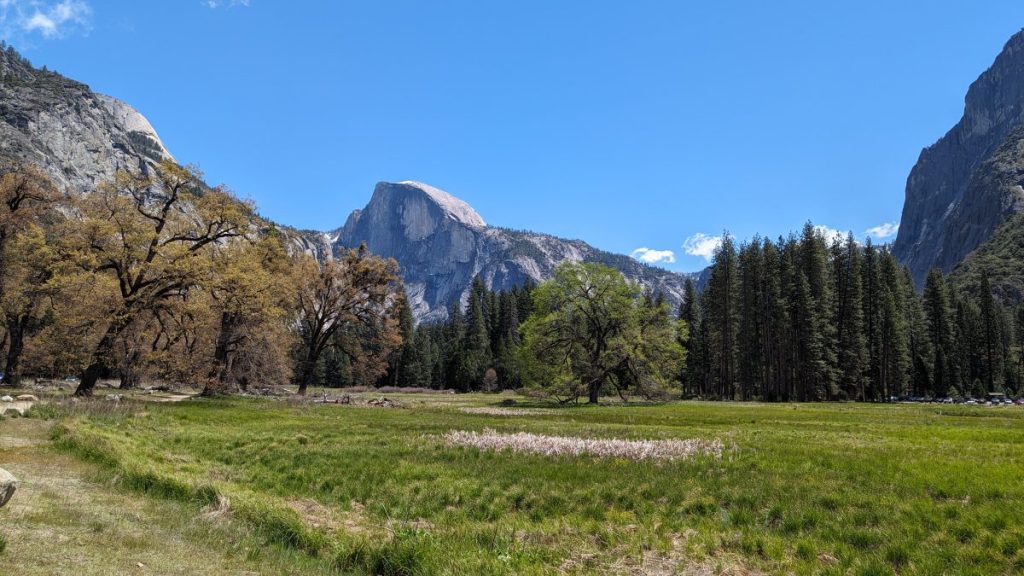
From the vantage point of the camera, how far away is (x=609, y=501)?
11.4m

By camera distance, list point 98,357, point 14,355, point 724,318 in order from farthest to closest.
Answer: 1. point 724,318
2. point 14,355
3. point 98,357

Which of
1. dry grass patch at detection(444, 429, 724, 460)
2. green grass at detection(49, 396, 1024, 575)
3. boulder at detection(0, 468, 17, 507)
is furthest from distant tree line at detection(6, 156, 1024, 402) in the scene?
boulder at detection(0, 468, 17, 507)

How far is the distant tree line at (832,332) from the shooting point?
240 ft

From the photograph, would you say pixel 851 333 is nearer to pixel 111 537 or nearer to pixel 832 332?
pixel 832 332

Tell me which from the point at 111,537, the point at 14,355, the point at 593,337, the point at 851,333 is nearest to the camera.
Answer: the point at 111,537

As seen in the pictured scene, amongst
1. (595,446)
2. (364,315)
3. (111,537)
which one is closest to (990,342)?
(364,315)

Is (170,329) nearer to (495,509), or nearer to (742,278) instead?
(495,509)

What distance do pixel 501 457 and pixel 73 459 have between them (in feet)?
35.4

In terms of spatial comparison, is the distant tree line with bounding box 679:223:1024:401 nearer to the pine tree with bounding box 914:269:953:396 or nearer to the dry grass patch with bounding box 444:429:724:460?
the pine tree with bounding box 914:269:953:396

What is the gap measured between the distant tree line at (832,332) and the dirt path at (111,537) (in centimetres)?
7375

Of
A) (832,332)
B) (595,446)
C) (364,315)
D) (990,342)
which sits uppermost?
(990,342)

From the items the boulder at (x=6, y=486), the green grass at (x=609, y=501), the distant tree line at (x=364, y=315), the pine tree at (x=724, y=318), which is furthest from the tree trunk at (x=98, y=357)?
the pine tree at (x=724, y=318)

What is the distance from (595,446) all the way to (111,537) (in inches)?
469

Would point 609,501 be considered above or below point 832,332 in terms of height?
below
